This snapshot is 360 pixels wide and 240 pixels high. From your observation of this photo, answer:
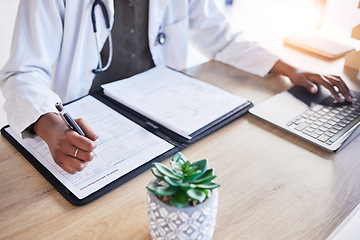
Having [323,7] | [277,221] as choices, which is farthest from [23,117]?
[323,7]

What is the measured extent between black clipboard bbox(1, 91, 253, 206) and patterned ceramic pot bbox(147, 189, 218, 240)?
0.19 m

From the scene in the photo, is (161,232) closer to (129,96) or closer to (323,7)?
(129,96)

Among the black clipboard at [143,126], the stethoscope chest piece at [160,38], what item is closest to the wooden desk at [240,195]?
the black clipboard at [143,126]

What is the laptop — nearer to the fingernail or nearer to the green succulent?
the fingernail

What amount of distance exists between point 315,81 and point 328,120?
20 cm

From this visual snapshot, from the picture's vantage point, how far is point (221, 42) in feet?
4.49

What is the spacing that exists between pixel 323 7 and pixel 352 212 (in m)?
1.11

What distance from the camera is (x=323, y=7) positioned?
1506mm

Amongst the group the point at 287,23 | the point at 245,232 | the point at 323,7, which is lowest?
the point at 245,232

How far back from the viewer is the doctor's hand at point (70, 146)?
73 cm

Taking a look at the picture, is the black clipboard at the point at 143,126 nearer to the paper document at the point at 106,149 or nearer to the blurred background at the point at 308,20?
the paper document at the point at 106,149

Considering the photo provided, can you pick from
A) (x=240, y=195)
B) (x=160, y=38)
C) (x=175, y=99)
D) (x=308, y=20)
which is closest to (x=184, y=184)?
(x=240, y=195)

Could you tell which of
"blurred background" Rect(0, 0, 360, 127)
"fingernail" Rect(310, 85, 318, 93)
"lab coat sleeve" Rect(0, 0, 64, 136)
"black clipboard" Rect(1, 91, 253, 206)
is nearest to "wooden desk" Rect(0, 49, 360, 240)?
"black clipboard" Rect(1, 91, 253, 206)

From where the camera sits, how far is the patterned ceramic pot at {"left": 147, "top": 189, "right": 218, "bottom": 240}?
51 cm
